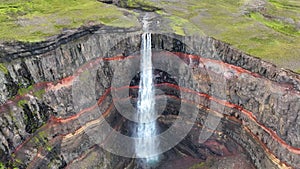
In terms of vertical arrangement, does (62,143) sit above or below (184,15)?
below

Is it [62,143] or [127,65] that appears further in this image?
[127,65]

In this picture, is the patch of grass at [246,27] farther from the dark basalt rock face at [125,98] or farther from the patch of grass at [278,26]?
the dark basalt rock face at [125,98]

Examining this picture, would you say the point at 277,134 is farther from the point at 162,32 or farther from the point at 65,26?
the point at 65,26

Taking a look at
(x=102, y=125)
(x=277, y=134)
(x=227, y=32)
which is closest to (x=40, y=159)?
(x=102, y=125)

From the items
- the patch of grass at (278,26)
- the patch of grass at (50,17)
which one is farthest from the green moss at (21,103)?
→ the patch of grass at (278,26)

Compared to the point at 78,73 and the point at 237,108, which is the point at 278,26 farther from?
the point at 78,73

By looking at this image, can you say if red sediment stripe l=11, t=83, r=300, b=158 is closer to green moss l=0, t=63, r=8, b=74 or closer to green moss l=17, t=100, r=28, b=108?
green moss l=17, t=100, r=28, b=108

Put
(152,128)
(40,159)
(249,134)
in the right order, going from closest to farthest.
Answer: (40,159) → (249,134) → (152,128)
